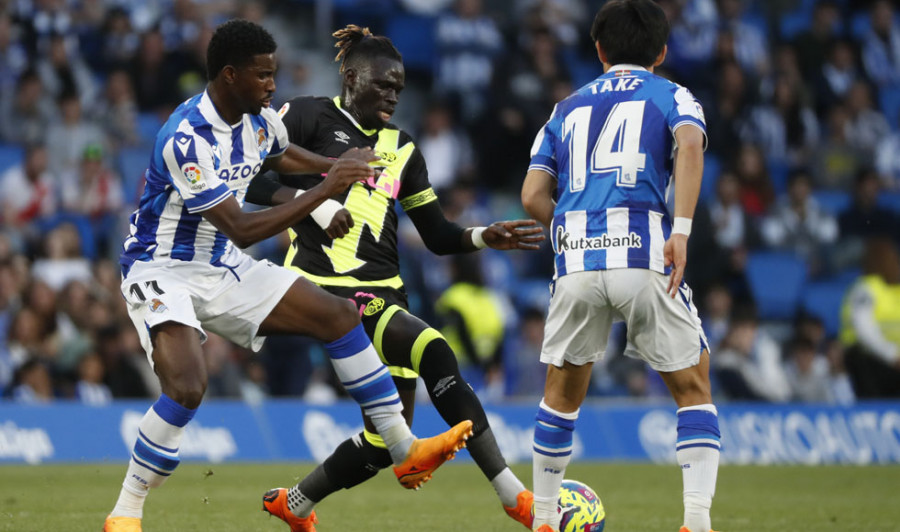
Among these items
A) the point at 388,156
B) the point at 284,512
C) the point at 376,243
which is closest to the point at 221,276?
the point at 376,243

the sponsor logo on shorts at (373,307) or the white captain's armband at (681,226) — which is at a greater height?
the white captain's armband at (681,226)

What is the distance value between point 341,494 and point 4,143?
7504mm

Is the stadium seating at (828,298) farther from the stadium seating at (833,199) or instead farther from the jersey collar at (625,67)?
the jersey collar at (625,67)

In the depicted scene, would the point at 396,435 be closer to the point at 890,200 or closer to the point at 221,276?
the point at 221,276

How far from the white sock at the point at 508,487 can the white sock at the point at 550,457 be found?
34 centimetres

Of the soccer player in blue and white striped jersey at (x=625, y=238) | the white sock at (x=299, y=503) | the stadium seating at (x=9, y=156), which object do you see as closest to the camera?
the soccer player in blue and white striped jersey at (x=625, y=238)

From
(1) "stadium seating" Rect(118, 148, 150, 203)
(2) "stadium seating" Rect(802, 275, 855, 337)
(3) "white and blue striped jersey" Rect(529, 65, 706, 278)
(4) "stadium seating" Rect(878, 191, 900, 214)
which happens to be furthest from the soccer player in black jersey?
(4) "stadium seating" Rect(878, 191, 900, 214)

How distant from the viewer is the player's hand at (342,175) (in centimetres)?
626

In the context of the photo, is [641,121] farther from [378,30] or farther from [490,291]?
[378,30]

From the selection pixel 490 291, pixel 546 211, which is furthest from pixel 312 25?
pixel 546 211

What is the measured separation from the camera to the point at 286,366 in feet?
44.5

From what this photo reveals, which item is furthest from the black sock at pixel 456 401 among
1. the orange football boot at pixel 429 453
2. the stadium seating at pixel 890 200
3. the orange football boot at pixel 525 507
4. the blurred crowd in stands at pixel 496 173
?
the stadium seating at pixel 890 200

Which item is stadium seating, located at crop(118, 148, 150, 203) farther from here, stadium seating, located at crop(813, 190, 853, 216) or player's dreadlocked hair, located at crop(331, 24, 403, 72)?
stadium seating, located at crop(813, 190, 853, 216)

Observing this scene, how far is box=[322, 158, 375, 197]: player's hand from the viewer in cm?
626
